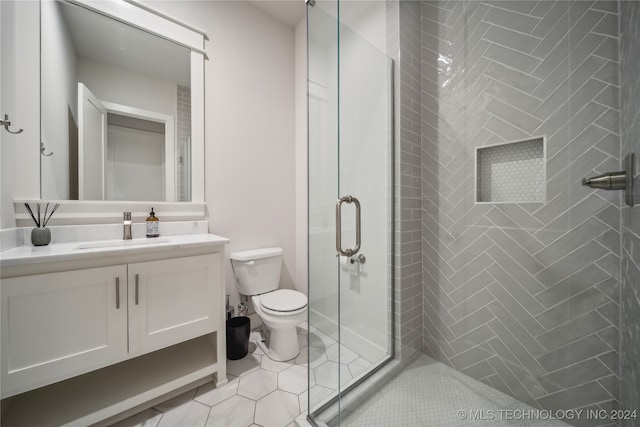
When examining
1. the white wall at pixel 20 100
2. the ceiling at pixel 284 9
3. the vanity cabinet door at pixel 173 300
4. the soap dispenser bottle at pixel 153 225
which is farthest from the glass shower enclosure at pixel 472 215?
the white wall at pixel 20 100

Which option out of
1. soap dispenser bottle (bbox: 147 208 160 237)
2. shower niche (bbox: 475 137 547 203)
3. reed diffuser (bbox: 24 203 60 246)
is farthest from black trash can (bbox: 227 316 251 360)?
shower niche (bbox: 475 137 547 203)

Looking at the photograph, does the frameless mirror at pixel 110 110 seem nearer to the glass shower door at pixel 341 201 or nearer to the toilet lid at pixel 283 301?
the toilet lid at pixel 283 301

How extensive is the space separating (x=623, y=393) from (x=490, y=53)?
1647mm

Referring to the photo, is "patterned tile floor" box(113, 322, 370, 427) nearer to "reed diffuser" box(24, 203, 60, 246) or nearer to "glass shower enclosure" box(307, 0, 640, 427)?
"glass shower enclosure" box(307, 0, 640, 427)

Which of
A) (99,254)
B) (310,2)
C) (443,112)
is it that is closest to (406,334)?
(443,112)

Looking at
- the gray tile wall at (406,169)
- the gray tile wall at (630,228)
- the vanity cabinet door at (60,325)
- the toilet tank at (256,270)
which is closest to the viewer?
the gray tile wall at (630,228)

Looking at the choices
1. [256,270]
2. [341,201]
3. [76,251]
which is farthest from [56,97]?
[341,201]

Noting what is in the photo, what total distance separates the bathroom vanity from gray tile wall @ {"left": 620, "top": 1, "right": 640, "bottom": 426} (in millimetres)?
1698

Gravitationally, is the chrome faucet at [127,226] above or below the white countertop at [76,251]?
above

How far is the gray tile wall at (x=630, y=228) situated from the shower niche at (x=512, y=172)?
29 centimetres

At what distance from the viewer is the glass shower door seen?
1.12 metres

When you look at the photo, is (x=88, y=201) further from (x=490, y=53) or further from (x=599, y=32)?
(x=599, y=32)

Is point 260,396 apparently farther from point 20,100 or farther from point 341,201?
point 20,100

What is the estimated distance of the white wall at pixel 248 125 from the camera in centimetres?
191
